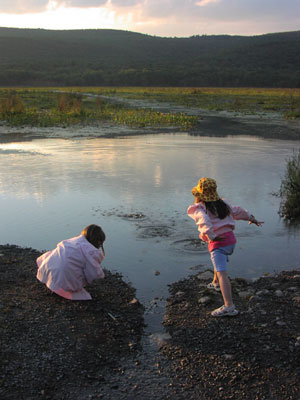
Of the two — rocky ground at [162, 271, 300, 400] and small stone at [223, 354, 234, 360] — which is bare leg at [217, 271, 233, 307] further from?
small stone at [223, 354, 234, 360]

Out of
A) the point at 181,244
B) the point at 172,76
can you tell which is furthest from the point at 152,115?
the point at 172,76

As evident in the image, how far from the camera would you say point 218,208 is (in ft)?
15.9

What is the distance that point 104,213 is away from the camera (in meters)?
8.23

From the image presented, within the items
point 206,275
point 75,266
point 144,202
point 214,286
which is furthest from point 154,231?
point 75,266

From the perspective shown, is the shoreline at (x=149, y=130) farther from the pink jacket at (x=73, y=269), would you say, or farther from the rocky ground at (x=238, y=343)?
the rocky ground at (x=238, y=343)

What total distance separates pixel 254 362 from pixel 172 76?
95692mm

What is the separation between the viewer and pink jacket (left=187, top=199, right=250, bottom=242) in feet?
15.5

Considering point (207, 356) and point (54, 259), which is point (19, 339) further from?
point (207, 356)

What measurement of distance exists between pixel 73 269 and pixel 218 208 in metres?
1.52

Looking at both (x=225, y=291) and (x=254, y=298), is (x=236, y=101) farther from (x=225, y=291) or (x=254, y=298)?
(x=225, y=291)

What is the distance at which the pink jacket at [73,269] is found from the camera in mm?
4945

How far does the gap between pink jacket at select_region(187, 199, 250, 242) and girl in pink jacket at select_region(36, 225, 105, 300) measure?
982mm

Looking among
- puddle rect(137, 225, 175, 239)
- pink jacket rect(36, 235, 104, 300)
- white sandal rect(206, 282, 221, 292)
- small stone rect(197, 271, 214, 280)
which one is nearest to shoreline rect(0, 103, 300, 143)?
puddle rect(137, 225, 175, 239)

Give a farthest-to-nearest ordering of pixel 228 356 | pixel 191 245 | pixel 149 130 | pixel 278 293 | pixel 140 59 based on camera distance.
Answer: pixel 140 59 → pixel 149 130 → pixel 191 245 → pixel 278 293 → pixel 228 356
